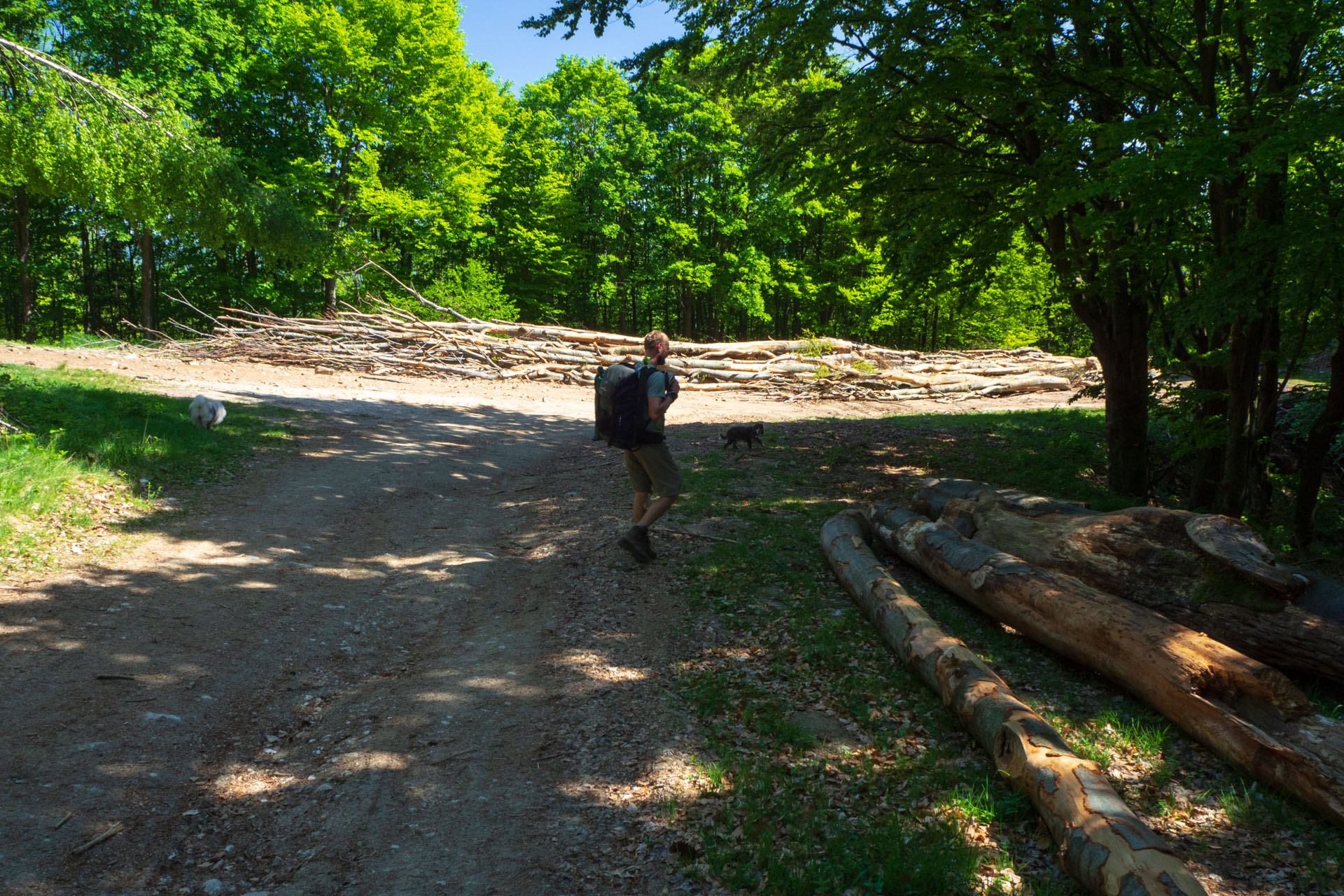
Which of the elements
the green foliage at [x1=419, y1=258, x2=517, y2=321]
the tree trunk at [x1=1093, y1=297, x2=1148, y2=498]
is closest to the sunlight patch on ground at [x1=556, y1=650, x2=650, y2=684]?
the tree trunk at [x1=1093, y1=297, x2=1148, y2=498]

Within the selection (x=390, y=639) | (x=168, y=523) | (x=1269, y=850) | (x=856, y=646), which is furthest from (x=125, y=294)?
(x=1269, y=850)

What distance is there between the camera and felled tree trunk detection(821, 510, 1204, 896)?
2.90m

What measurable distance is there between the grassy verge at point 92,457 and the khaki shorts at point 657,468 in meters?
4.76

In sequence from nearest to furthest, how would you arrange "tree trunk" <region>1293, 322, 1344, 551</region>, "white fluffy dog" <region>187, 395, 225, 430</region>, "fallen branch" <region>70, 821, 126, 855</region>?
1. "fallen branch" <region>70, 821, 126, 855</region>
2. "tree trunk" <region>1293, 322, 1344, 551</region>
3. "white fluffy dog" <region>187, 395, 225, 430</region>

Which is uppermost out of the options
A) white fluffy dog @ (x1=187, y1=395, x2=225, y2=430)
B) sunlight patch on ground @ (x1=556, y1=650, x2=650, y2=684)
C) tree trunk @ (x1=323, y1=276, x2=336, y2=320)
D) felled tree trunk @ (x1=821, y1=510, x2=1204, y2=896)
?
tree trunk @ (x1=323, y1=276, x2=336, y2=320)

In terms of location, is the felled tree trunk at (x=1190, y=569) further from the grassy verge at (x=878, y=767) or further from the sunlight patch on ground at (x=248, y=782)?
the sunlight patch on ground at (x=248, y=782)

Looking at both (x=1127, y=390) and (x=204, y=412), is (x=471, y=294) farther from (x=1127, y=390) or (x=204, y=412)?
(x=1127, y=390)

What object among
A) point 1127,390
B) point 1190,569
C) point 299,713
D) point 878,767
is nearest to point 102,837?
point 299,713

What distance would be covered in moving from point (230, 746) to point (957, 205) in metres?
9.03

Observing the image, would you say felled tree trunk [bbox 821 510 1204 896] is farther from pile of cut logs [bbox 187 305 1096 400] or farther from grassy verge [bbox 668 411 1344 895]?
pile of cut logs [bbox 187 305 1096 400]

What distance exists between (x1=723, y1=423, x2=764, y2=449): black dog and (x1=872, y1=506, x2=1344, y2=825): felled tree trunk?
231 inches

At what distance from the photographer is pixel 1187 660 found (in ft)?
13.9

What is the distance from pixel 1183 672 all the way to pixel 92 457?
10.1 m

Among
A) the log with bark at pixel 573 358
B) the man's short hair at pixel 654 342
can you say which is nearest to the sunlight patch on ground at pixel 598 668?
the man's short hair at pixel 654 342
